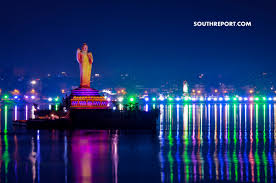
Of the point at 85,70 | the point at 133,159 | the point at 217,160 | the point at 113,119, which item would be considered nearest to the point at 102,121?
the point at 113,119

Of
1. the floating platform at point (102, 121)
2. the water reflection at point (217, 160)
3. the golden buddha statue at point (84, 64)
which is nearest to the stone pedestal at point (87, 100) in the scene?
the golden buddha statue at point (84, 64)

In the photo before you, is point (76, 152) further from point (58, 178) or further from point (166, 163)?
point (58, 178)

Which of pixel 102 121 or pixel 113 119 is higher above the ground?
pixel 113 119

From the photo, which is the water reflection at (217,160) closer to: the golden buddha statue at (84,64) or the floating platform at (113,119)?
the floating platform at (113,119)

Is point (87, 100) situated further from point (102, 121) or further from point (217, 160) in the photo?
point (217, 160)

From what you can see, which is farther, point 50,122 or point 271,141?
point 50,122

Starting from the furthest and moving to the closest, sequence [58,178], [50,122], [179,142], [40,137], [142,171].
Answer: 1. [50,122]
2. [40,137]
3. [179,142]
4. [142,171]
5. [58,178]

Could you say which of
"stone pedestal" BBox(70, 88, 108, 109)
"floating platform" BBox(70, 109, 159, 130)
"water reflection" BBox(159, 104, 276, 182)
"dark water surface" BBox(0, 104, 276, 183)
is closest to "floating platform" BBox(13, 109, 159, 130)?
"floating platform" BBox(70, 109, 159, 130)

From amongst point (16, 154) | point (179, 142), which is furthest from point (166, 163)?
point (179, 142)

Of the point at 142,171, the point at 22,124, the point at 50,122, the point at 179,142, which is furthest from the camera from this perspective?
the point at 22,124

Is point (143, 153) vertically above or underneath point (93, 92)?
underneath

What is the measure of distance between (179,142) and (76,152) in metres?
Result: 5.57

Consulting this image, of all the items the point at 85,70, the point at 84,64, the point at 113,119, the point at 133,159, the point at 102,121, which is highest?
the point at 84,64

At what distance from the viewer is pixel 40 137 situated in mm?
24969
